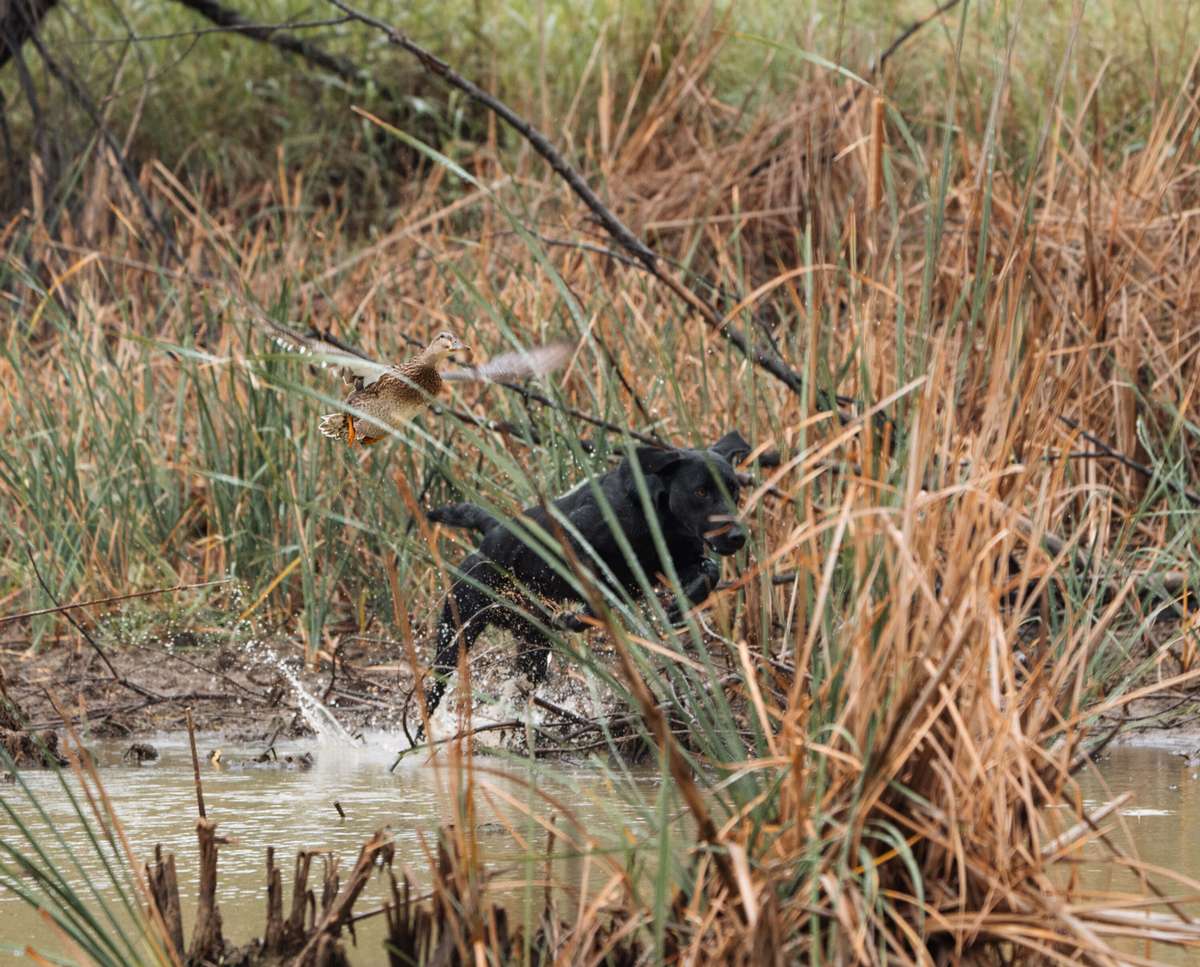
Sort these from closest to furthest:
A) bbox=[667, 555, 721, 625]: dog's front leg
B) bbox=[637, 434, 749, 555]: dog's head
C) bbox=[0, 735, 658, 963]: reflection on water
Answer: bbox=[0, 735, 658, 963]: reflection on water, bbox=[637, 434, 749, 555]: dog's head, bbox=[667, 555, 721, 625]: dog's front leg

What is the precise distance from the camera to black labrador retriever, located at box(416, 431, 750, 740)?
3.63 m

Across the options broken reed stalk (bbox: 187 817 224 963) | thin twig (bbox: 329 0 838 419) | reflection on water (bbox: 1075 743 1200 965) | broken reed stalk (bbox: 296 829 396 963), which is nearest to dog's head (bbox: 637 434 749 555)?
thin twig (bbox: 329 0 838 419)

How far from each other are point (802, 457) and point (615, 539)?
1191 mm

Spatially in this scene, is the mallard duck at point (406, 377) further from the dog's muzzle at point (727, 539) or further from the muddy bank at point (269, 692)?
the muddy bank at point (269, 692)

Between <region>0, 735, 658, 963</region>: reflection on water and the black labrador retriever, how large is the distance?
0.29 metres

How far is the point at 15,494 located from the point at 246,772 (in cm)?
211

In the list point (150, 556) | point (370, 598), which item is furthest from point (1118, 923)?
point (150, 556)

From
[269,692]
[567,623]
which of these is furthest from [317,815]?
[269,692]

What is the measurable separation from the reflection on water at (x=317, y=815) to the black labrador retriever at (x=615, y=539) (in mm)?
287

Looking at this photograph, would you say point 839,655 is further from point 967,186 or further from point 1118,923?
point 967,186

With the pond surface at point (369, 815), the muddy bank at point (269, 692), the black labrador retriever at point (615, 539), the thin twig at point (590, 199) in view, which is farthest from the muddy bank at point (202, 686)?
the thin twig at point (590, 199)

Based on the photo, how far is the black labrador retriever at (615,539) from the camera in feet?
11.9

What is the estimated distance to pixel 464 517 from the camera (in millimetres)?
4188

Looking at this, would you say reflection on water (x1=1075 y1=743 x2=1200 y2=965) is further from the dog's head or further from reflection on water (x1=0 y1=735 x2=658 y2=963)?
the dog's head
